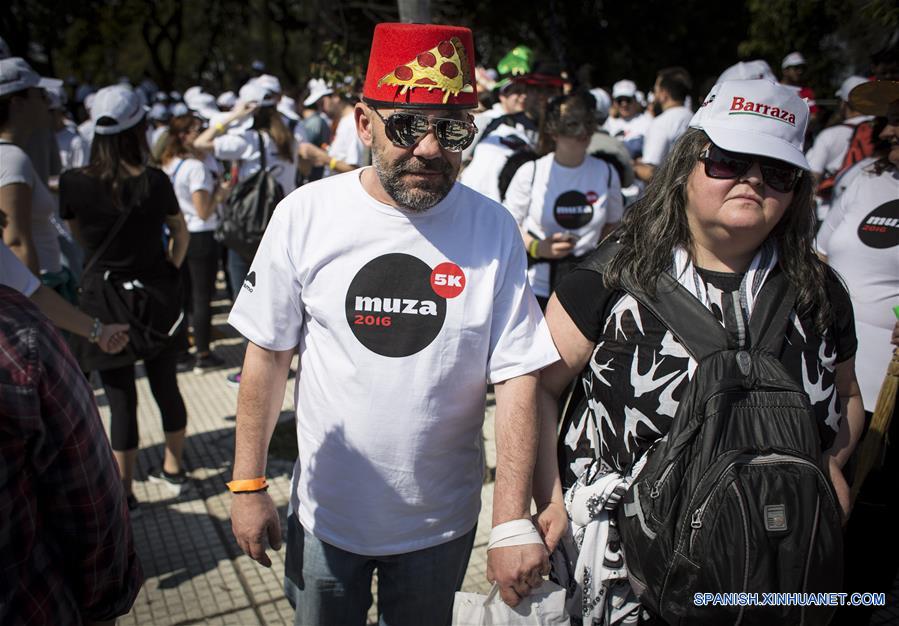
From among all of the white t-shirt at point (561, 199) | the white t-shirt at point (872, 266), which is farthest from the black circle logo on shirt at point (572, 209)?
the white t-shirt at point (872, 266)

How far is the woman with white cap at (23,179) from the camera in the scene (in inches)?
131

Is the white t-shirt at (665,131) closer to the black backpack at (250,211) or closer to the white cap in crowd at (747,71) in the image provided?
the white cap in crowd at (747,71)

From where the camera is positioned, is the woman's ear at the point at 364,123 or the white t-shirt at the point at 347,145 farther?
the white t-shirt at the point at 347,145

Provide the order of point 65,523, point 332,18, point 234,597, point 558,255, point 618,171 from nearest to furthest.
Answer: point 65,523
point 234,597
point 558,255
point 618,171
point 332,18

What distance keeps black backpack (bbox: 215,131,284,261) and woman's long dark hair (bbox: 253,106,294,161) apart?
1.26 ft

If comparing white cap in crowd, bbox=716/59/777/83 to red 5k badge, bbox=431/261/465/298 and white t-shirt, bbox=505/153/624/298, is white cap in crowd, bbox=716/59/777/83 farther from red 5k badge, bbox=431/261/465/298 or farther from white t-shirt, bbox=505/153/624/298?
red 5k badge, bbox=431/261/465/298

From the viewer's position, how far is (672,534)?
1.74m

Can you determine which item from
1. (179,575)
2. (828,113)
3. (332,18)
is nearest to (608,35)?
(828,113)

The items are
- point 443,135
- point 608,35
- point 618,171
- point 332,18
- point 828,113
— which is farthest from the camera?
point 608,35

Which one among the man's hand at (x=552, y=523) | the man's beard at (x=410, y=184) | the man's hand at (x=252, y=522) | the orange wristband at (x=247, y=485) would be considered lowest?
the man's hand at (x=252, y=522)

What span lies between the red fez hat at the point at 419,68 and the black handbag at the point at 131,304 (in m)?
2.40

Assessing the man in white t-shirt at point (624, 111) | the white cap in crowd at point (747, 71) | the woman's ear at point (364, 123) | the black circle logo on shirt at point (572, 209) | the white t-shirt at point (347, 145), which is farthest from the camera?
the man in white t-shirt at point (624, 111)

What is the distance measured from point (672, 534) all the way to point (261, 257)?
129cm

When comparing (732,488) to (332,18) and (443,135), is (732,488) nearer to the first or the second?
(443,135)
